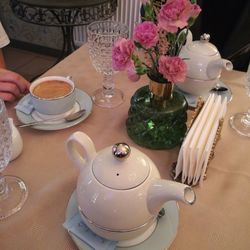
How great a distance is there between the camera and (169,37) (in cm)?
57

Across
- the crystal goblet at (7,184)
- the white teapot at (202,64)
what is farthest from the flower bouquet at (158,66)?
the crystal goblet at (7,184)

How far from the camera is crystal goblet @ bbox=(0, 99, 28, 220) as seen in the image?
523 millimetres

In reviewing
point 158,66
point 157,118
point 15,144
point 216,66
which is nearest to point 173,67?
point 158,66

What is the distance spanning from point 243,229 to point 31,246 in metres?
0.35

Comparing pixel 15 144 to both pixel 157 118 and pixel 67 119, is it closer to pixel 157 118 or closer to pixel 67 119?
pixel 67 119

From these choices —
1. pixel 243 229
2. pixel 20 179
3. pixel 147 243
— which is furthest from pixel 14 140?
pixel 243 229

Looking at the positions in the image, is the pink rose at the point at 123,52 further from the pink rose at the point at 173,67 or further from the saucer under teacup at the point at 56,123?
the saucer under teacup at the point at 56,123

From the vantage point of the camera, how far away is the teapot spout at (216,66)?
29.0 inches

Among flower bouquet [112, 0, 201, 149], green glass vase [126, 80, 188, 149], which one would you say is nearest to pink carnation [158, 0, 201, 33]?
flower bouquet [112, 0, 201, 149]

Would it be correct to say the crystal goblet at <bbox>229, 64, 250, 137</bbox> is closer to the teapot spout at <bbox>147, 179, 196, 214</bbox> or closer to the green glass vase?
the green glass vase

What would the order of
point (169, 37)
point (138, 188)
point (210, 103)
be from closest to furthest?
point (138, 188) < point (169, 37) < point (210, 103)

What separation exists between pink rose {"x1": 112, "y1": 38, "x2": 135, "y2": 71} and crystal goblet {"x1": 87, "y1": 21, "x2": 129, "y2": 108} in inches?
8.4

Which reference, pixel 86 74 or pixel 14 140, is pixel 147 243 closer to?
pixel 14 140

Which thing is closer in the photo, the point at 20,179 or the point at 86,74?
the point at 20,179
